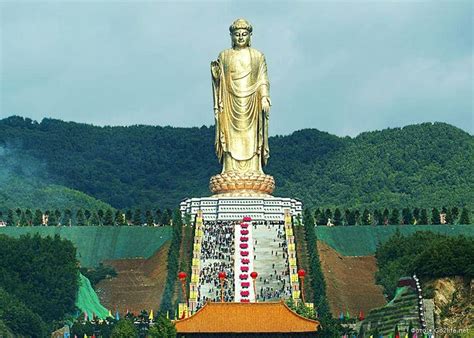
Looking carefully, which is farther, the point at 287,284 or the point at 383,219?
the point at 383,219

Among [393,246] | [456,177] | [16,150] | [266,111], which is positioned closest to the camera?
[393,246]

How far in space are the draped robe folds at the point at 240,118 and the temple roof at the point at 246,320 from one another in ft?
49.8

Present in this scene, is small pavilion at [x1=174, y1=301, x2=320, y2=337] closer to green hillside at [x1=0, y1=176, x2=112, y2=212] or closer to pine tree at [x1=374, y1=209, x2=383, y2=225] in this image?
pine tree at [x1=374, y1=209, x2=383, y2=225]

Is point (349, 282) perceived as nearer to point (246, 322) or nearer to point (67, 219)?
point (246, 322)

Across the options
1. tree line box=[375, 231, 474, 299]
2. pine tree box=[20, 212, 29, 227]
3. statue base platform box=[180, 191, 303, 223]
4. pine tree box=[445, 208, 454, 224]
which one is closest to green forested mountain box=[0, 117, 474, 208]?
pine tree box=[445, 208, 454, 224]

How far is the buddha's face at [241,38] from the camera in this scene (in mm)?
61781

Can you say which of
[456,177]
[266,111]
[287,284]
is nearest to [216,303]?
[287,284]

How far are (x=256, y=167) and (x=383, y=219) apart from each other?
25.5 feet

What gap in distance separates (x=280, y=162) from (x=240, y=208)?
42621mm

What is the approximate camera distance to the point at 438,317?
46719 millimetres

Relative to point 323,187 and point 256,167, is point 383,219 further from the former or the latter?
point 323,187

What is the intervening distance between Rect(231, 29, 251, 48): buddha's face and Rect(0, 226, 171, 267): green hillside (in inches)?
297

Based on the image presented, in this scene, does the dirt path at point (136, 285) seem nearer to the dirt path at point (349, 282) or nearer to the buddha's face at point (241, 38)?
the dirt path at point (349, 282)

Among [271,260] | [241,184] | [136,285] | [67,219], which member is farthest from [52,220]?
[271,260]
